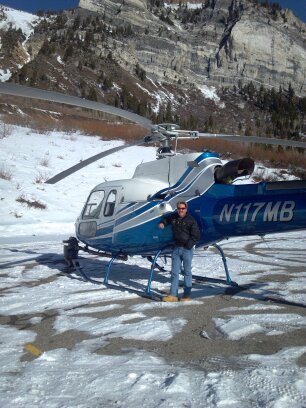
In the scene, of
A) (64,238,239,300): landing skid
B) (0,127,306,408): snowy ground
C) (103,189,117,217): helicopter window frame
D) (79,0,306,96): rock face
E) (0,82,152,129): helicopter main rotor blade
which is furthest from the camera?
(79,0,306,96): rock face

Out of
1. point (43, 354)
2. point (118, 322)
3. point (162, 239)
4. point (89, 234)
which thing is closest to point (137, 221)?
point (162, 239)

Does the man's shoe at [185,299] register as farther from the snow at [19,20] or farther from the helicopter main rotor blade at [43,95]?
the snow at [19,20]

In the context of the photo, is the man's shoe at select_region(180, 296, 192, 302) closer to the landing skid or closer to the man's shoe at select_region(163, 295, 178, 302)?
the man's shoe at select_region(163, 295, 178, 302)

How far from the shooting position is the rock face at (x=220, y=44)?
103 meters

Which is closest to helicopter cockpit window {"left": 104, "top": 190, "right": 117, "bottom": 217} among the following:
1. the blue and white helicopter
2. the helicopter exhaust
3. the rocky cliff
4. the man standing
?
the blue and white helicopter

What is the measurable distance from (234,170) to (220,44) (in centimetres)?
11603

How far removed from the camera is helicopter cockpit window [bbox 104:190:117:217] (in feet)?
26.0

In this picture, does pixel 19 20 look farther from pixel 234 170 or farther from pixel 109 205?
pixel 234 170

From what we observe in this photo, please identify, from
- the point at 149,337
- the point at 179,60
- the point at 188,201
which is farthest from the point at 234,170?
the point at 179,60

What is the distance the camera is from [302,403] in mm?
3109

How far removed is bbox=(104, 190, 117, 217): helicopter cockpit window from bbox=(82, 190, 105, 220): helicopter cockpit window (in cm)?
21

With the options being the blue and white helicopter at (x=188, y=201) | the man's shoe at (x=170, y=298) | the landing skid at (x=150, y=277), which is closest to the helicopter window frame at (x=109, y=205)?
the blue and white helicopter at (x=188, y=201)

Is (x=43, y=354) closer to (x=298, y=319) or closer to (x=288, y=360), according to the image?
(x=288, y=360)

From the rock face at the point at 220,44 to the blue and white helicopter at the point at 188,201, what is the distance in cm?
9130
